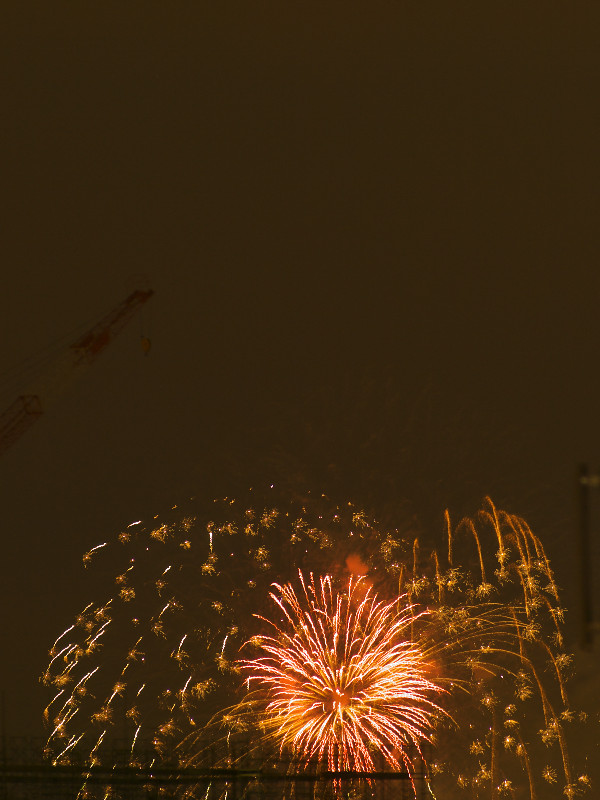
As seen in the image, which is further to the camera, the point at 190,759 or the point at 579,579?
the point at 190,759

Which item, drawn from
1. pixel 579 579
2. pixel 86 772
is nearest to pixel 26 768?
pixel 86 772

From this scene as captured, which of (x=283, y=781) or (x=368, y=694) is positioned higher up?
(x=368, y=694)

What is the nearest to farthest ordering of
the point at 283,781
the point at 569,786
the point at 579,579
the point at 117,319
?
the point at 579,579 → the point at 283,781 → the point at 569,786 → the point at 117,319

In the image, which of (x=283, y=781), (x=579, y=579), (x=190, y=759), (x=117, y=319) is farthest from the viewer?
(x=117, y=319)

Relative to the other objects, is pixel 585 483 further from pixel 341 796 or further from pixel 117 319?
pixel 117 319

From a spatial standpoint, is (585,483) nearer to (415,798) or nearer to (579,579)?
(579,579)

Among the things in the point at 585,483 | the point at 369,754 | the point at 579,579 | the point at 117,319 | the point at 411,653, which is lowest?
the point at 579,579

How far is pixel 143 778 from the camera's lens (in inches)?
1622

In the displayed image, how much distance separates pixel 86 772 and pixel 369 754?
399 inches

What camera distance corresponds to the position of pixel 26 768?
140 feet

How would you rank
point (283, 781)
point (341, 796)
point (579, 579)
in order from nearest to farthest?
point (579, 579) < point (341, 796) < point (283, 781)

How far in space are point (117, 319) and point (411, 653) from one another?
31.9 metres

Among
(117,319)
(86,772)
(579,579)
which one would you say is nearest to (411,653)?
(86,772)

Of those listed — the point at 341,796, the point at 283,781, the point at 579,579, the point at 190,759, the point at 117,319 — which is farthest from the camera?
the point at 117,319
